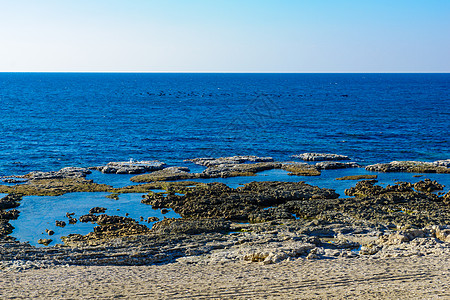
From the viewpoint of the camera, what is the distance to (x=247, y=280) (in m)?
25.7

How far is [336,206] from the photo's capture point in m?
44.2

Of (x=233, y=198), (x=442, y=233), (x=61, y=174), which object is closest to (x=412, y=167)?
(x=233, y=198)

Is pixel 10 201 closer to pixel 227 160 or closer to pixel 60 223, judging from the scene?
pixel 60 223

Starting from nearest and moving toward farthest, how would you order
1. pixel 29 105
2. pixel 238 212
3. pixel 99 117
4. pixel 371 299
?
pixel 371 299 < pixel 238 212 < pixel 99 117 < pixel 29 105

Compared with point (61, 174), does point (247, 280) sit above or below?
above

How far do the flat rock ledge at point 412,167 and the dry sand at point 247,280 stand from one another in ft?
114

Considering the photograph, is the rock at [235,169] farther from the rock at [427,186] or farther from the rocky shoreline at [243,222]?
the rock at [427,186]

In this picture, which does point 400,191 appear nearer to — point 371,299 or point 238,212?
point 238,212

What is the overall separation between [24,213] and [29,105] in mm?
112399

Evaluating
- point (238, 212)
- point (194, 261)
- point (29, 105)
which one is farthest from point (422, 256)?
point (29, 105)

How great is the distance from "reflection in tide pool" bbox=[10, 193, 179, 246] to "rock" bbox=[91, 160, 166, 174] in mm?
11410

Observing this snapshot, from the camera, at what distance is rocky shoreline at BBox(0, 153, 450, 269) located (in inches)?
1225

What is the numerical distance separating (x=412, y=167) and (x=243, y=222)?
32.1 metres

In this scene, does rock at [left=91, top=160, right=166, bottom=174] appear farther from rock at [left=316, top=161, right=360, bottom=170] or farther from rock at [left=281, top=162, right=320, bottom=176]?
rock at [left=316, top=161, right=360, bottom=170]
